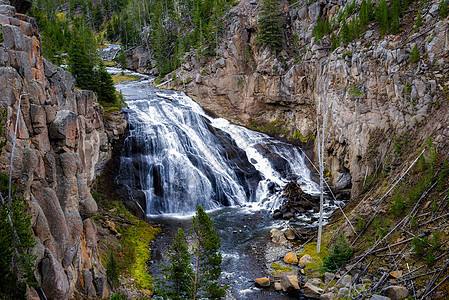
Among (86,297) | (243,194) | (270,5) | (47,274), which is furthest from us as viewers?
(270,5)

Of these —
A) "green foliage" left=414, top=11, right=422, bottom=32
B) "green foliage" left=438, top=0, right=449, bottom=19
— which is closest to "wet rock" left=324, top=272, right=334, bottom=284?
"green foliage" left=414, top=11, right=422, bottom=32

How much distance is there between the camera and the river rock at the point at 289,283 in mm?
17719

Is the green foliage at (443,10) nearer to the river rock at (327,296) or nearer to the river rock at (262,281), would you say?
the river rock at (327,296)

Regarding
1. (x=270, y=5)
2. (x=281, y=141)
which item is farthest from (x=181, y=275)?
(x=270, y=5)

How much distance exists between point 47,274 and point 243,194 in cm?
2418

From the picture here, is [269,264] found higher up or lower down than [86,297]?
lower down

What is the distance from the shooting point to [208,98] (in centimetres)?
5078

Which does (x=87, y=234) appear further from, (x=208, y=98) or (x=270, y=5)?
(x=270, y=5)

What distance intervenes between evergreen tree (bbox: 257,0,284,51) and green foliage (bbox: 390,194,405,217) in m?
34.9

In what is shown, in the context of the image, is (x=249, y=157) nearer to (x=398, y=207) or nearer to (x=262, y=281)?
(x=262, y=281)

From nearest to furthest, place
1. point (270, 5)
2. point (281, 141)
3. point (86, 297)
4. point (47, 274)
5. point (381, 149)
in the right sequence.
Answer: point (47, 274) → point (86, 297) → point (381, 149) → point (281, 141) → point (270, 5)

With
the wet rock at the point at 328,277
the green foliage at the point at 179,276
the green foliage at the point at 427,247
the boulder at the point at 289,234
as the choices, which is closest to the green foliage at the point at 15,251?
the green foliage at the point at 179,276

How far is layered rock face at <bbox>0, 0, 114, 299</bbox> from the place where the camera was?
11148 mm

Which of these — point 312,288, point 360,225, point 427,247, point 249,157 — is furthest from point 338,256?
point 249,157
